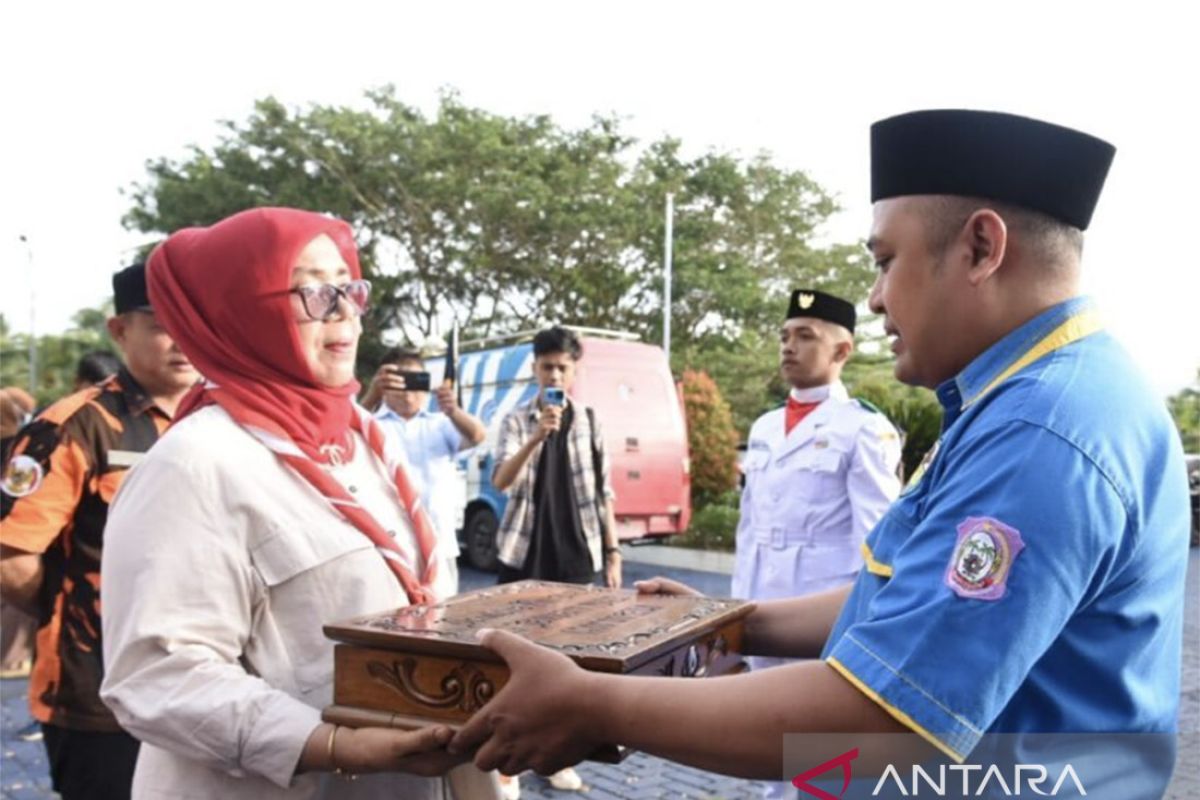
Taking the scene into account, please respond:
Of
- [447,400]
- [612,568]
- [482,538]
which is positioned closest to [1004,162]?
[612,568]

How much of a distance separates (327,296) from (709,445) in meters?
12.6

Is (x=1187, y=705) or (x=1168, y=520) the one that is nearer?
(x=1168, y=520)

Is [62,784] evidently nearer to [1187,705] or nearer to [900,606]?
[900,606]

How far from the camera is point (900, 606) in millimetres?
1194

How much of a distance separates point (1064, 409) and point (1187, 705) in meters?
5.55

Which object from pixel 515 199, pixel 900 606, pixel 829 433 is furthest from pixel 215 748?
pixel 515 199

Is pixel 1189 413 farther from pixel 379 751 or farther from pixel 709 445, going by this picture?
pixel 379 751

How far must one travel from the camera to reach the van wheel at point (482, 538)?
35.7 feet

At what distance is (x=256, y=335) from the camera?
1.88 m

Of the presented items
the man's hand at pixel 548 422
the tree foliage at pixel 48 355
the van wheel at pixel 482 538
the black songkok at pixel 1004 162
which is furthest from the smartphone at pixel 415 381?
the tree foliage at pixel 48 355

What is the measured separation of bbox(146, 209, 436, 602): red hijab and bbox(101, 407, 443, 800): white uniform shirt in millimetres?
33

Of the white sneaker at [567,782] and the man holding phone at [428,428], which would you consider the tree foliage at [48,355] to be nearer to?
the man holding phone at [428,428]

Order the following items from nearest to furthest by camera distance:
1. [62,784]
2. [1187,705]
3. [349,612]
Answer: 1. [349,612]
2. [62,784]
3. [1187,705]

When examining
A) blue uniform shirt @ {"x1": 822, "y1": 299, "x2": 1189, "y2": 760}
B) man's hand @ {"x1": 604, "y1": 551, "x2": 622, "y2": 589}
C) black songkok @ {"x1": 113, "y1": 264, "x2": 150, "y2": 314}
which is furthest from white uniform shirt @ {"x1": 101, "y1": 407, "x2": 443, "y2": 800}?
man's hand @ {"x1": 604, "y1": 551, "x2": 622, "y2": 589}
